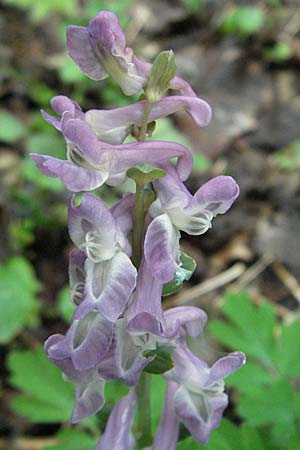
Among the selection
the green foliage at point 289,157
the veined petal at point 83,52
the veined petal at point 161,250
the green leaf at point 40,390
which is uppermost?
the veined petal at point 83,52

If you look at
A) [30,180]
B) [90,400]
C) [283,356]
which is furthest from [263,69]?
[90,400]

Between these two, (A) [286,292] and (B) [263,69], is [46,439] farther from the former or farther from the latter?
(B) [263,69]

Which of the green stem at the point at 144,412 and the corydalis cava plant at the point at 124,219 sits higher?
the corydalis cava plant at the point at 124,219

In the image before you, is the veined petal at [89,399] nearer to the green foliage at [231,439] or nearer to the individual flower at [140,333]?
the individual flower at [140,333]

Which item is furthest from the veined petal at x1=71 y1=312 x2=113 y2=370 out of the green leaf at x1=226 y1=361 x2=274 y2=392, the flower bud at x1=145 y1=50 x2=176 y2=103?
the green leaf at x1=226 y1=361 x2=274 y2=392

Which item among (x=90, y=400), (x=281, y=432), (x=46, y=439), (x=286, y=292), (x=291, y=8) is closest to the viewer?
(x=90, y=400)

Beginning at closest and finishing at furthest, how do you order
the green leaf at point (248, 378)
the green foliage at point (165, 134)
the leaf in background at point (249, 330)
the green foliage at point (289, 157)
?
the green leaf at point (248, 378), the leaf in background at point (249, 330), the green foliage at point (165, 134), the green foliage at point (289, 157)

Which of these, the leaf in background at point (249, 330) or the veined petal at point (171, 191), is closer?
the veined petal at point (171, 191)

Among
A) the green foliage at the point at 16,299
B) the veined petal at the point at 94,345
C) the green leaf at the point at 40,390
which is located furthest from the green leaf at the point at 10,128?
the veined petal at the point at 94,345
